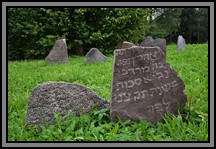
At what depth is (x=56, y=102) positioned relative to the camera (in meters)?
4.10

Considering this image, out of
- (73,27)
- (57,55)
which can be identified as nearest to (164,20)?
(73,27)

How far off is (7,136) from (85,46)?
1346 centimetres

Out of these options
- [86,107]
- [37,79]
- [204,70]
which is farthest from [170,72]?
[37,79]

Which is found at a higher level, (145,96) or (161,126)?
(145,96)

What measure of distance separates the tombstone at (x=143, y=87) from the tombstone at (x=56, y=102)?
46 centimetres

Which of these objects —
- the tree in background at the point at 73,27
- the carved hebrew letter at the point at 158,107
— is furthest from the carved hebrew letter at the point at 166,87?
the tree in background at the point at 73,27

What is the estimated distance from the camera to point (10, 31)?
1642 centimetres

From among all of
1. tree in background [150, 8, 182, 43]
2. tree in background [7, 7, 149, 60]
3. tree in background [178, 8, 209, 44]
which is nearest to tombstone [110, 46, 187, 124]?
tree in background [7, 7, 149, 60]

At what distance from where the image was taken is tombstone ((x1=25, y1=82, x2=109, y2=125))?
404 cm

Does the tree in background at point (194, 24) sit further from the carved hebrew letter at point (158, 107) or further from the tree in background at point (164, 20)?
the carved hebrew letter at point (158, 107)

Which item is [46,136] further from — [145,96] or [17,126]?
[145,96]

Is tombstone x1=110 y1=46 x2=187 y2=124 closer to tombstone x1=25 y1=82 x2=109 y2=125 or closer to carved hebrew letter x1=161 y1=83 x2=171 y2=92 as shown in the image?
carved hebrew letter x1=161 y1=83 x2=171 y2=92

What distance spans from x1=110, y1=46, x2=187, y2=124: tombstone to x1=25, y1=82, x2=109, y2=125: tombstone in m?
0.46

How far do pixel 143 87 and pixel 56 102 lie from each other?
114cm
